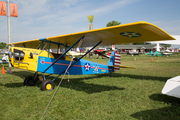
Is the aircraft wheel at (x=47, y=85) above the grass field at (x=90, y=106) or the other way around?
above

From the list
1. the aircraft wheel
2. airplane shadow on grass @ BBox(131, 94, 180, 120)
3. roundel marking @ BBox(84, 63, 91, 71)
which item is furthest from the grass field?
roundel marking @ BBox(84, 63, 91, 71)

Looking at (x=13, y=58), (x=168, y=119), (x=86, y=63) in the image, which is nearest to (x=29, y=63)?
(x=13, y=58)

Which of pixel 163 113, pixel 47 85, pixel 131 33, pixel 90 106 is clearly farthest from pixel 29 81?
pixel 163 113

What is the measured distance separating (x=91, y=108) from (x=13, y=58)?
4.33 meters

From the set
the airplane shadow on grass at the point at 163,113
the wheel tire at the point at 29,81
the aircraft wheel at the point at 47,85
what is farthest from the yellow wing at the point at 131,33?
the wheel tire at the point at 29,81

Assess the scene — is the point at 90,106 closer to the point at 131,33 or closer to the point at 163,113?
the point at 163,113

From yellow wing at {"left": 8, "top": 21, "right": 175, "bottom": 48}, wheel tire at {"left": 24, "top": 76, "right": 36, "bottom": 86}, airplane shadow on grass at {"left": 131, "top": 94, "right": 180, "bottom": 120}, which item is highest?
yellow wing at {"left": 8, "top": 21, "right": 175, "bottom": 48}

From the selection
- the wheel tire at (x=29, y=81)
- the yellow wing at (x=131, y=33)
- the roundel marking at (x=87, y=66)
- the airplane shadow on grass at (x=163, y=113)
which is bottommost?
the airplane shadow on grass at (x=163, y=113)

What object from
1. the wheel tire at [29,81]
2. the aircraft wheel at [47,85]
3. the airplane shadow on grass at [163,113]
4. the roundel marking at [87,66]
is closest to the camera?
the airplane shadow on grass at [163,113]

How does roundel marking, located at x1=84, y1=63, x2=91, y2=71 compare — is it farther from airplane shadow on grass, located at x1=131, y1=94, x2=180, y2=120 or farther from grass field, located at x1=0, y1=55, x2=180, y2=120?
airplane shadow on grass, located at x1=131, y1=94, x2=180, y2=120

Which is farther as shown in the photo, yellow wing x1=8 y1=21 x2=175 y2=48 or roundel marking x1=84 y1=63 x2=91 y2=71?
→ roundel marking x1=84 y1=63 x2=91 y2=71

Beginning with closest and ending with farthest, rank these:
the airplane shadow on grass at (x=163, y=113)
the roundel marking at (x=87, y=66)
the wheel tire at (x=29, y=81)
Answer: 1. the airplane shadow on grass at (x=163, y=113)
2. the wheel tire at (x=29, y=81)
3. the roundel marking at (x=87, y=66)

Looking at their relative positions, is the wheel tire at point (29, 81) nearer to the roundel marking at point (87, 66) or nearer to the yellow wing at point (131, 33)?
the yellow wing at point (131, 33)

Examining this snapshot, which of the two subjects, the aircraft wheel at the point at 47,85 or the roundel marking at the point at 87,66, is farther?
the roundel marking at the point at 87,66
